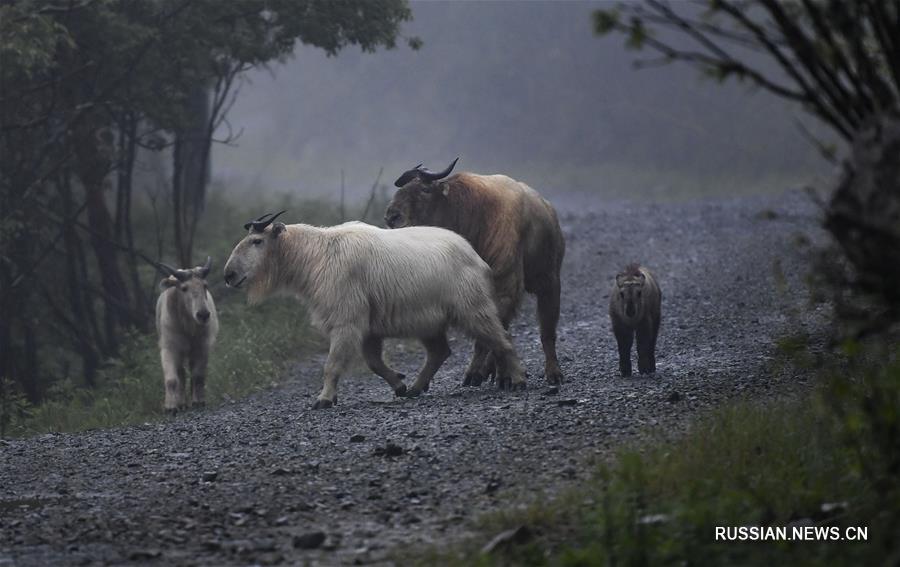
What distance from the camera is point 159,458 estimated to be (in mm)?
8461

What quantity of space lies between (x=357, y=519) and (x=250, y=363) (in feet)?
23.8

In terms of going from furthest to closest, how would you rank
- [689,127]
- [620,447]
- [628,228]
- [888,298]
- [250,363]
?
[689,127]
[628,228]
[250,363]
[620,447]
[888,298]

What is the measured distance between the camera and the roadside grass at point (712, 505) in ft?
16.5

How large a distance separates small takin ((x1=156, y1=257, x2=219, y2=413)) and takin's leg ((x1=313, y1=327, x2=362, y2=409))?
2279mm

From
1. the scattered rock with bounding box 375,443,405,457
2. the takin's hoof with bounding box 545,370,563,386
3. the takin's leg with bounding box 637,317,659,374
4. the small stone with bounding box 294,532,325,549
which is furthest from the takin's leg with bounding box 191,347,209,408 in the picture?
the small stone with bounding box 294,532,325,549

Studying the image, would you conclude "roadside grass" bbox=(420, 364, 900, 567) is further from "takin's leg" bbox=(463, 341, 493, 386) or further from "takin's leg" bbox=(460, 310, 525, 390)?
"takin's leg" bbox=(463, 341, 493, 386)

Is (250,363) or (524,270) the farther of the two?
(250,363)

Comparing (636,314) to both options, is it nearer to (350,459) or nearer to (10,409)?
(350,459)

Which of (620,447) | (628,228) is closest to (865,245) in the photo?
(620,447)

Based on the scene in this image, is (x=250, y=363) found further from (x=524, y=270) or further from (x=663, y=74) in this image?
(x=663, y=74)

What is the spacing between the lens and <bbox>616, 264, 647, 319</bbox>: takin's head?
33.0 feet

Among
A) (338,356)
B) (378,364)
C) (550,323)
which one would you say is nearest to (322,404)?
(338,356)

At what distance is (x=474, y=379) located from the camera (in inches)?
432

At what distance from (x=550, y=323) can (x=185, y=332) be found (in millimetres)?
3497
